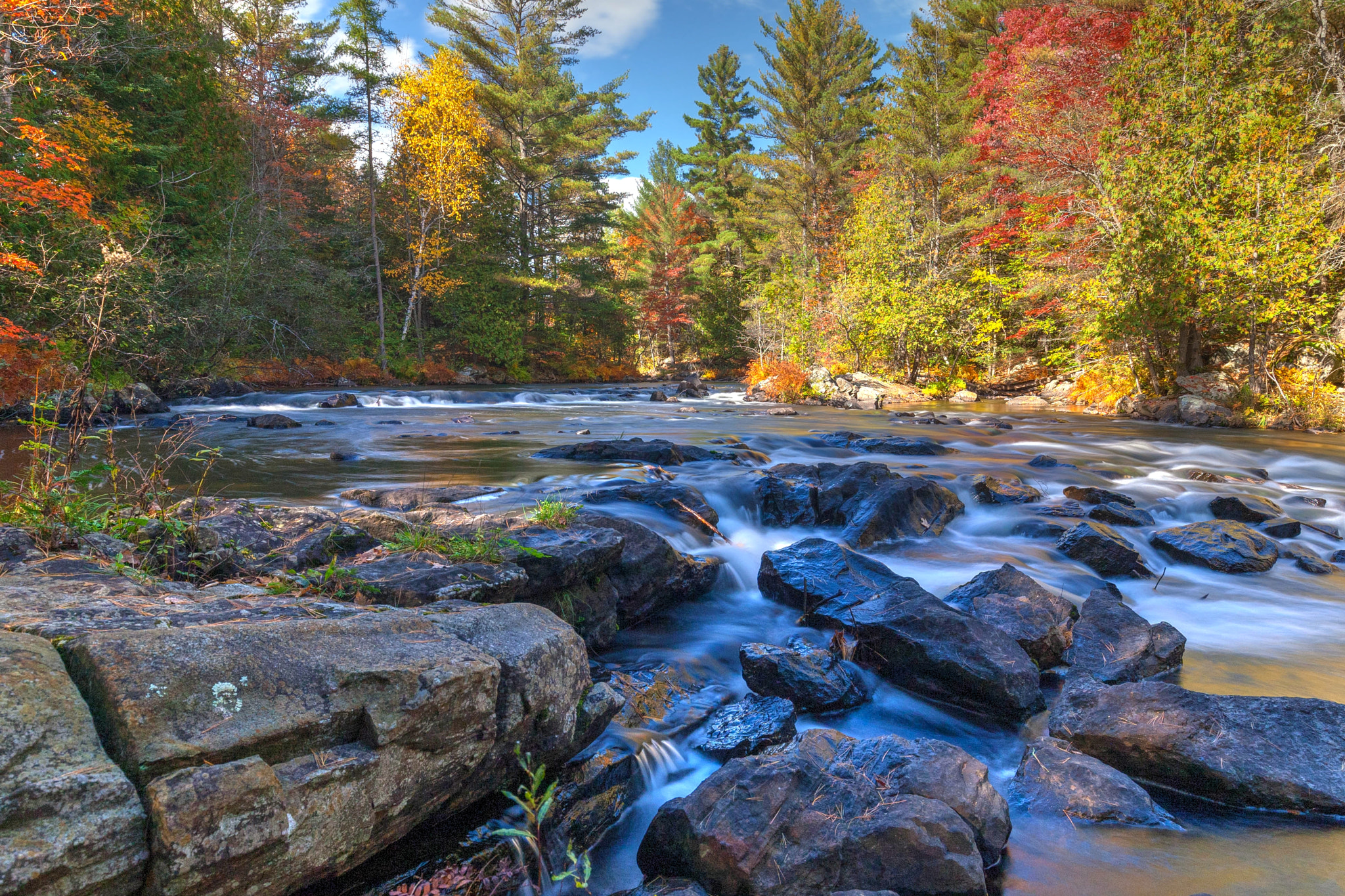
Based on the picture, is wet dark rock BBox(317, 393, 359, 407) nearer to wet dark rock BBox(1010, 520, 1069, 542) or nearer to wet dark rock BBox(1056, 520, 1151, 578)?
wet dark rock BBox(1010, 520, 1069, 542)

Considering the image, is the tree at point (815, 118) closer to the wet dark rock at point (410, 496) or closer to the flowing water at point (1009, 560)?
the flowing water at point (1009, 560)

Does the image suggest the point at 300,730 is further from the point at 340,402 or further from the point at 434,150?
the point at 434,150

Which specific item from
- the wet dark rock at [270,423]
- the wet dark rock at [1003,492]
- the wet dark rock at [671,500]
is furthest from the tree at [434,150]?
the wet dark rock at [1003,492]

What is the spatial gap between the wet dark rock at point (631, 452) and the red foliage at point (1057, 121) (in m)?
12.6

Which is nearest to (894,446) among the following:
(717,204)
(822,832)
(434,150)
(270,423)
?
(822,832)

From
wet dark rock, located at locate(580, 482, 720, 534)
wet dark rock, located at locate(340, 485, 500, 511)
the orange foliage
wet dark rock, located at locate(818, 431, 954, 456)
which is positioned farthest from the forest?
wet dark rock, located at locate(818, 431, 954, 456)

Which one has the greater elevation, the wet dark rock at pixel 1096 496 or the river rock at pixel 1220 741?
the wet dark rock at pixel 1096 496

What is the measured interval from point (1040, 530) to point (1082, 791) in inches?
175

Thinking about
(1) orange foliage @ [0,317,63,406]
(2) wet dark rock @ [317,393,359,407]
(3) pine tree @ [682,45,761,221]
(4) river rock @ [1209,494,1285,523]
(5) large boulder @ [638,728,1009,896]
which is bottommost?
(5) large boulder @ [638,728,1009,896]

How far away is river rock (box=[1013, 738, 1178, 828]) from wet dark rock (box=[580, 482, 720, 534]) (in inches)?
138

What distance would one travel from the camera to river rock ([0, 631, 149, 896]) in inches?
49.0

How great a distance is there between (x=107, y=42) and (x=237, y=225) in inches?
221

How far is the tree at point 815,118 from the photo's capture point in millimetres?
29438

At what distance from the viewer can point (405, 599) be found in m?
3.06
